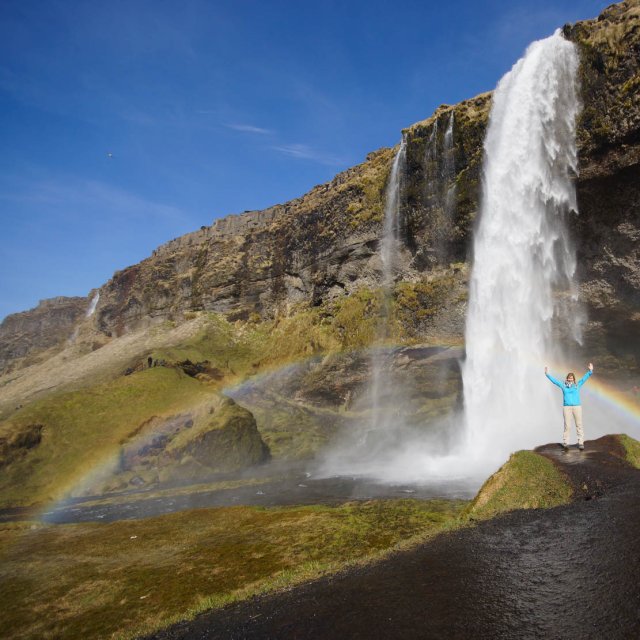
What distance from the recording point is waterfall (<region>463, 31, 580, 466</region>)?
34438mm

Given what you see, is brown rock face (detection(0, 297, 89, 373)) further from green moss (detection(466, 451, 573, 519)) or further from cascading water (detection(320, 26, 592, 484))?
green moss (detection(466, 451, 573, 519))

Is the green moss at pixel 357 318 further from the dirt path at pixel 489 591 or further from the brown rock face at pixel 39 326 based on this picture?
the brown rock face at pixel 39 326

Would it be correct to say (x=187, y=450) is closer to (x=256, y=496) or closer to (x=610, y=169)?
(x=256, y=496)

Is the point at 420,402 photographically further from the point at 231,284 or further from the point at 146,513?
the point at 231,284

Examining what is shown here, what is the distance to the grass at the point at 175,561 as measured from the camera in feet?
→ 30.6

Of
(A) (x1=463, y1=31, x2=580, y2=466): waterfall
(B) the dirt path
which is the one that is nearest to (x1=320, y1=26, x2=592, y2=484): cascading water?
(A) (x1=463, y1=31, x2=580, y2=466): waterfall

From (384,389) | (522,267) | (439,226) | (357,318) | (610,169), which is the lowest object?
(384,389)

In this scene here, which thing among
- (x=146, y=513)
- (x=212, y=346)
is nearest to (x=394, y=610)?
(x=146, y=513)

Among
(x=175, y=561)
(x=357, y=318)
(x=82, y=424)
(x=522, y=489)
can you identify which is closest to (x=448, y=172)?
(x=357, y=318)

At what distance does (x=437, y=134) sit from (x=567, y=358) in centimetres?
2536

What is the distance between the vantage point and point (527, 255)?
35812mm

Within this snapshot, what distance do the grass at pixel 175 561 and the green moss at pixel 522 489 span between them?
116 cm

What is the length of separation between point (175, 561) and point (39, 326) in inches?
6795

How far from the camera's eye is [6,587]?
1253cm
